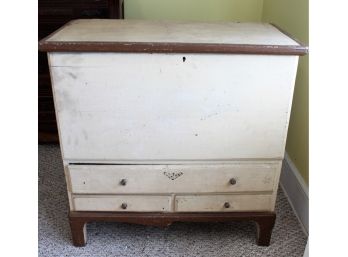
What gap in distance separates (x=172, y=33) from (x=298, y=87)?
A: 0.62m

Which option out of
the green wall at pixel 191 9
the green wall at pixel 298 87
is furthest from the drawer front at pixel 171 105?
the green wall at pixel 191 9

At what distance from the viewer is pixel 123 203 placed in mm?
1192

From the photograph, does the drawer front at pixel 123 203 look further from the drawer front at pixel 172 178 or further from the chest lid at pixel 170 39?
the chest lid at pixel 170 39

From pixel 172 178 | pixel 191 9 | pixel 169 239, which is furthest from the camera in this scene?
pixel 191 9

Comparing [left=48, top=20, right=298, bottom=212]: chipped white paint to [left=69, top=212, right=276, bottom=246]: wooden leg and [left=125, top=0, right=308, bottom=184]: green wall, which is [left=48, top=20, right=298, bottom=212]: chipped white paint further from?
[left=125, top=0, right=308, bottom=184]: green wall

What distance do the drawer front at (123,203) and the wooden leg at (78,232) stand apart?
0.16 ft

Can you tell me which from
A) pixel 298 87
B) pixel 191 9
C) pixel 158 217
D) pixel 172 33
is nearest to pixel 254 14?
pixel 191 9

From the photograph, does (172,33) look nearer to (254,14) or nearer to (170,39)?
(170,39)

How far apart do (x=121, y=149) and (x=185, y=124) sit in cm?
21

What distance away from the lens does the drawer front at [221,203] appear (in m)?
1.19

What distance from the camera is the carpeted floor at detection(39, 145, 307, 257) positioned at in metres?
1.25

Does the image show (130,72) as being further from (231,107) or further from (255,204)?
(255,204)

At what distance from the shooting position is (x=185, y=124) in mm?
1079
